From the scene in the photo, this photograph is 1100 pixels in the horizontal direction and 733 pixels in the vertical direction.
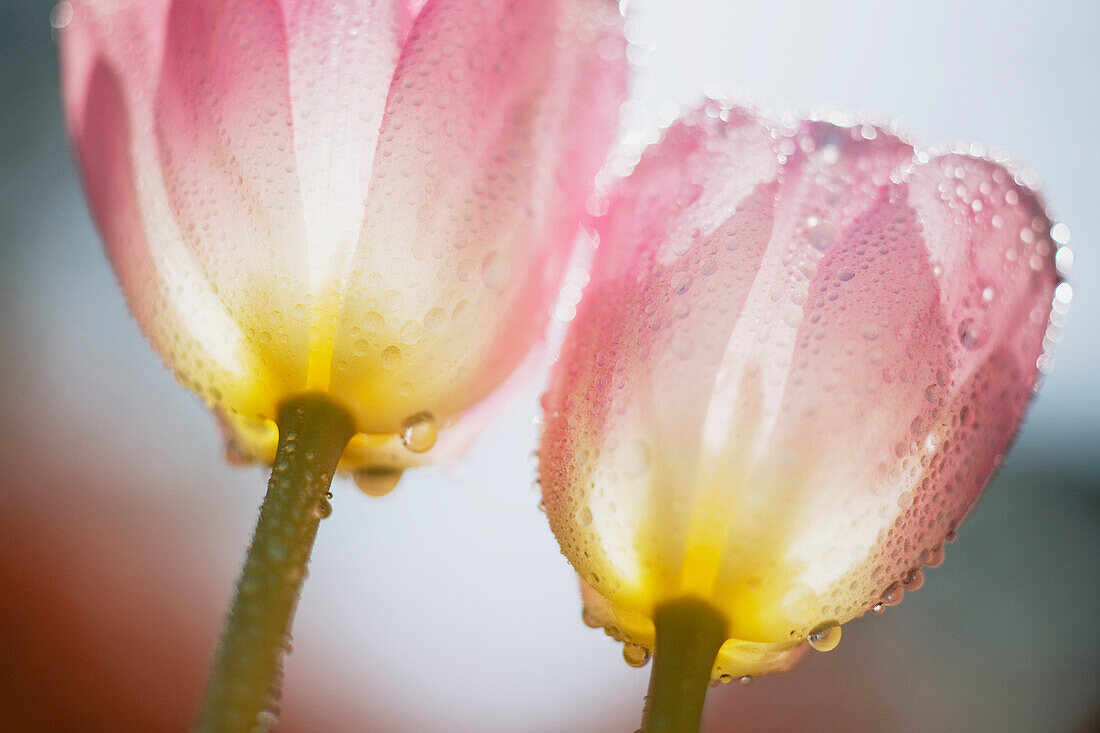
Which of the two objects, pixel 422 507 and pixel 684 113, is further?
pixel 422 507

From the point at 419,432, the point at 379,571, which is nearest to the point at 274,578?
the point at 419,432

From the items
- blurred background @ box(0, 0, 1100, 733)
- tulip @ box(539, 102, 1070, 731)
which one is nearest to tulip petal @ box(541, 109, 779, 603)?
tulip @ box(539, 102, 1070, 731)

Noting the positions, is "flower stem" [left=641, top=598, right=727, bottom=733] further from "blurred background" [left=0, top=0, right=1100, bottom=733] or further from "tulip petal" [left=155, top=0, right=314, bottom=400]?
"blurred background" [left=0, top=0, right=1100, bottom=733]

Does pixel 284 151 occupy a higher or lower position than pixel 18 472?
lower

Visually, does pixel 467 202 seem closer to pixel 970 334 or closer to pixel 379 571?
pixel 970 334

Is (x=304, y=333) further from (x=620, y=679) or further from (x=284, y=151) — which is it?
(x=620, y=679)

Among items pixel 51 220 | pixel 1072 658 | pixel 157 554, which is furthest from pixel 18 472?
pixel 1072 658

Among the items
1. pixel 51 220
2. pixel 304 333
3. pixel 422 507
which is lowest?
pixel 304 333

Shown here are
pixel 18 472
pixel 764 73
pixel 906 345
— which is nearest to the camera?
pixel 906 345
